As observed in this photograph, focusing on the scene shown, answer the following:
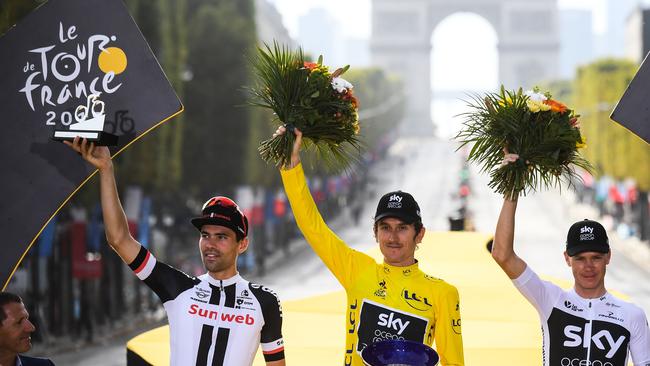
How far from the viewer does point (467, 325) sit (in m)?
8.50

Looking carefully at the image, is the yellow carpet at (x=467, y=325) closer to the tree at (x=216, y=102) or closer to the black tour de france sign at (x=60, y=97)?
the black tour de france sign at (x=60, y=97)

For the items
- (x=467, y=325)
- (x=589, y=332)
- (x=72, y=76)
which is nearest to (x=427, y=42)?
(x=467, y=325)

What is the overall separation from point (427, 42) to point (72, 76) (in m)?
147

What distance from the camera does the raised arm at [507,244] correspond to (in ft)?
19.2

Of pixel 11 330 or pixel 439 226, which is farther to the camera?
pixel 439 226

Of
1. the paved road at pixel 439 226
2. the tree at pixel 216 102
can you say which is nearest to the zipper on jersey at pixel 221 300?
the paved road at pixel 439 226

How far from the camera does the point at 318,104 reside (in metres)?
6.19

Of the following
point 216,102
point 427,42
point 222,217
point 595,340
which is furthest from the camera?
point 427,42

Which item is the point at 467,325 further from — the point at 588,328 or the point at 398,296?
the point at 398,296

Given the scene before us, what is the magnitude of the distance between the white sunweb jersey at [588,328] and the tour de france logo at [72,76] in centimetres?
244

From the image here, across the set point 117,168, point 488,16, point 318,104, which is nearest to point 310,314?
point 318,104

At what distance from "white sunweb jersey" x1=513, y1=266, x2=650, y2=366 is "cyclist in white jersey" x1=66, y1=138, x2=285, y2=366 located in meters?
1.33

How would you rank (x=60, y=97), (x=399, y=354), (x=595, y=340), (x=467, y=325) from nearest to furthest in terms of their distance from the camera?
(x=399, y=354)
(x=595, y=340)
(x=60, y=97)
(x=467, y=325)

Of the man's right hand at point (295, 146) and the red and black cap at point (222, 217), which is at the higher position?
the man's right hand at point (295, 146)
